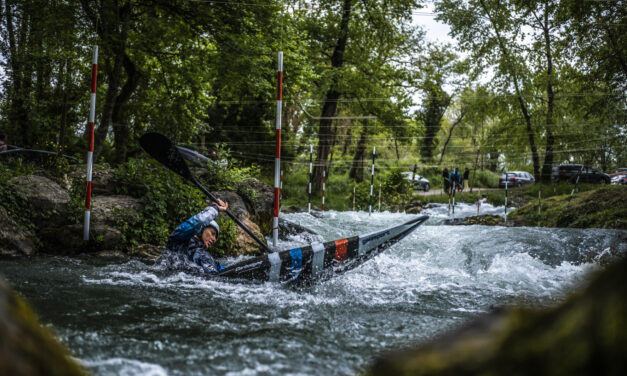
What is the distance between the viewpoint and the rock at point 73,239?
526 centimetres

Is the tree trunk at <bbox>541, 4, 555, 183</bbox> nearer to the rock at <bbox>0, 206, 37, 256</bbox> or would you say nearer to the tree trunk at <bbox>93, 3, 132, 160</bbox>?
the tree trunk at <bbox>93, 3, 132, 160</bbox>

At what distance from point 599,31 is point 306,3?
34.9 feet

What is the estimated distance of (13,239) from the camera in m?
4.88

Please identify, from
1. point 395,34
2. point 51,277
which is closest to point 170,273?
point 51,277

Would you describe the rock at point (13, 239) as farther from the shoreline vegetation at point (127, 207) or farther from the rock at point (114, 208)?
the rock at point (114, 208)

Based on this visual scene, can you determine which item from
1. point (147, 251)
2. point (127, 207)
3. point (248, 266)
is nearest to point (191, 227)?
point (248, 266)

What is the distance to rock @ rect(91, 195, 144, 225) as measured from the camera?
5707mm

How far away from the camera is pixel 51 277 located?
3838 mm

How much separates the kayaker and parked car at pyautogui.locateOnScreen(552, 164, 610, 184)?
18117mm

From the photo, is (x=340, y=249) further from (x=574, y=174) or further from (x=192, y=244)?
(x=574, y=174)

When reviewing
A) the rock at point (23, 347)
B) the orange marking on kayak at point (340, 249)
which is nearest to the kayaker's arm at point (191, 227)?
the orange marking on kayak at point (340, 249)

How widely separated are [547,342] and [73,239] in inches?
224

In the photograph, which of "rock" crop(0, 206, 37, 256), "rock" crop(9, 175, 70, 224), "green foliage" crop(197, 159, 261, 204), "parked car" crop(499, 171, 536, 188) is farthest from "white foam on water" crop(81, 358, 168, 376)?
"parked car" crop(499, 171, 536, 188)

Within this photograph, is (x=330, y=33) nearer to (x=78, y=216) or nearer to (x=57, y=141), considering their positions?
(x=57, y=141)
